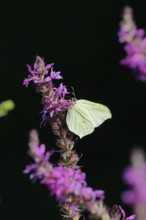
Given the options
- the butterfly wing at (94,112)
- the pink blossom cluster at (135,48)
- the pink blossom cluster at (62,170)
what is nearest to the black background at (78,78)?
the butterfly wing at (94,112)

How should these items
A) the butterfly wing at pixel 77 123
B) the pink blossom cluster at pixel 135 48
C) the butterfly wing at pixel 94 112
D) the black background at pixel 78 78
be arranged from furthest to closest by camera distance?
the black background at pixel 78 78
the butterfly wing at pixel 94 112
the butterfly wing at pixel 77 123
the pink blossom cluster at pixel 135 48

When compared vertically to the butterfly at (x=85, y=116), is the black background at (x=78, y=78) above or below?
above

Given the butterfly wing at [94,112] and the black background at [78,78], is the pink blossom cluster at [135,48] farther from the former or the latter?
the black background at [78,78]

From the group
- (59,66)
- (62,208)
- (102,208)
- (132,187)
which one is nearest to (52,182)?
(102,208)

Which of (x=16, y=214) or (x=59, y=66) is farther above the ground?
(x=59, y=66)

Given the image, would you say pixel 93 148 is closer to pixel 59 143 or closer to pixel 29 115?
pixel 29 115

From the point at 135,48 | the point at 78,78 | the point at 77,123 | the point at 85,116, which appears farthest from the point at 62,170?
the point at 78,78

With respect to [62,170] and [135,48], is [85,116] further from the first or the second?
[135,48]

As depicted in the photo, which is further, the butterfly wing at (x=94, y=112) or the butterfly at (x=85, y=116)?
the butterfly wing at (x=94, y=112)
